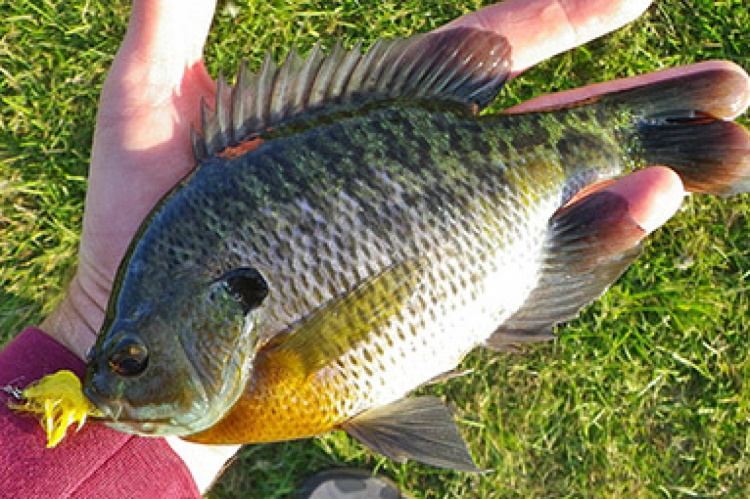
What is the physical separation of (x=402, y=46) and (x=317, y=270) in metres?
0.82

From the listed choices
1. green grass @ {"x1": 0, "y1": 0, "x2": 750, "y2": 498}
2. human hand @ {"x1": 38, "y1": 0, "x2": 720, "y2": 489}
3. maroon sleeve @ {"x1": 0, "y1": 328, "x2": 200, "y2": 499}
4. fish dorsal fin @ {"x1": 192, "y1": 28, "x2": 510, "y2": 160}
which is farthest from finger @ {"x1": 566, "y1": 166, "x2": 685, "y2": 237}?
maroon sleeve @ {"x1": 0, "y1": 328, "x2": 200, "y2": 499}

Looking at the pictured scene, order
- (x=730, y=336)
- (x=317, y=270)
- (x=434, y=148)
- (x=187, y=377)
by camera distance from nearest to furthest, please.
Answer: (x=187, y=377), (x=317, y=270), (x=434, y=148), (x=730, y=336)

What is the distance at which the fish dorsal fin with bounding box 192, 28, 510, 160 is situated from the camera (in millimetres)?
2260

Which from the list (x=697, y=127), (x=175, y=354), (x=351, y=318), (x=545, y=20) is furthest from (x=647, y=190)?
(x=175, y=354)

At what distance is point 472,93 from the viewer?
2521 mm

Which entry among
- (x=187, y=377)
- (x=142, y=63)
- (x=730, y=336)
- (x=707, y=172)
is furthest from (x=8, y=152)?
(x=730, y=336)

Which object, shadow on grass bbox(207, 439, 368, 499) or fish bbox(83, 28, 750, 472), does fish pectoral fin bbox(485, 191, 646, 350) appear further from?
shadow on grass bbox(207, 439, 368, 499)

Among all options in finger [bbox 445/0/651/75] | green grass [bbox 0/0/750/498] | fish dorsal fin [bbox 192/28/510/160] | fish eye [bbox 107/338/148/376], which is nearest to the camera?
fish eye [bbox 107/338/148/376]

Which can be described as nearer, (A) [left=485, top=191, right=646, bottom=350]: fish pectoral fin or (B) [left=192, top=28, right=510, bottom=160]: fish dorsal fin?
(B) [left=192, top=28, right=510, bottom=160]: fish dorsal fin

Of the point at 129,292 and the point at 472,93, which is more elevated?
the point at 129,292

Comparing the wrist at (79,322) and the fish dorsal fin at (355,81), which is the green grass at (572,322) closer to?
the wrist at (79,322)

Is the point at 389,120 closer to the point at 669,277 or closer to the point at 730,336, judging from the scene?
the point at 669,277

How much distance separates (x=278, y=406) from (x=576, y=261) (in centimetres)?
114

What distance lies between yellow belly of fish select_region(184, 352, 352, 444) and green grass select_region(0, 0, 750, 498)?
1.47 meters
